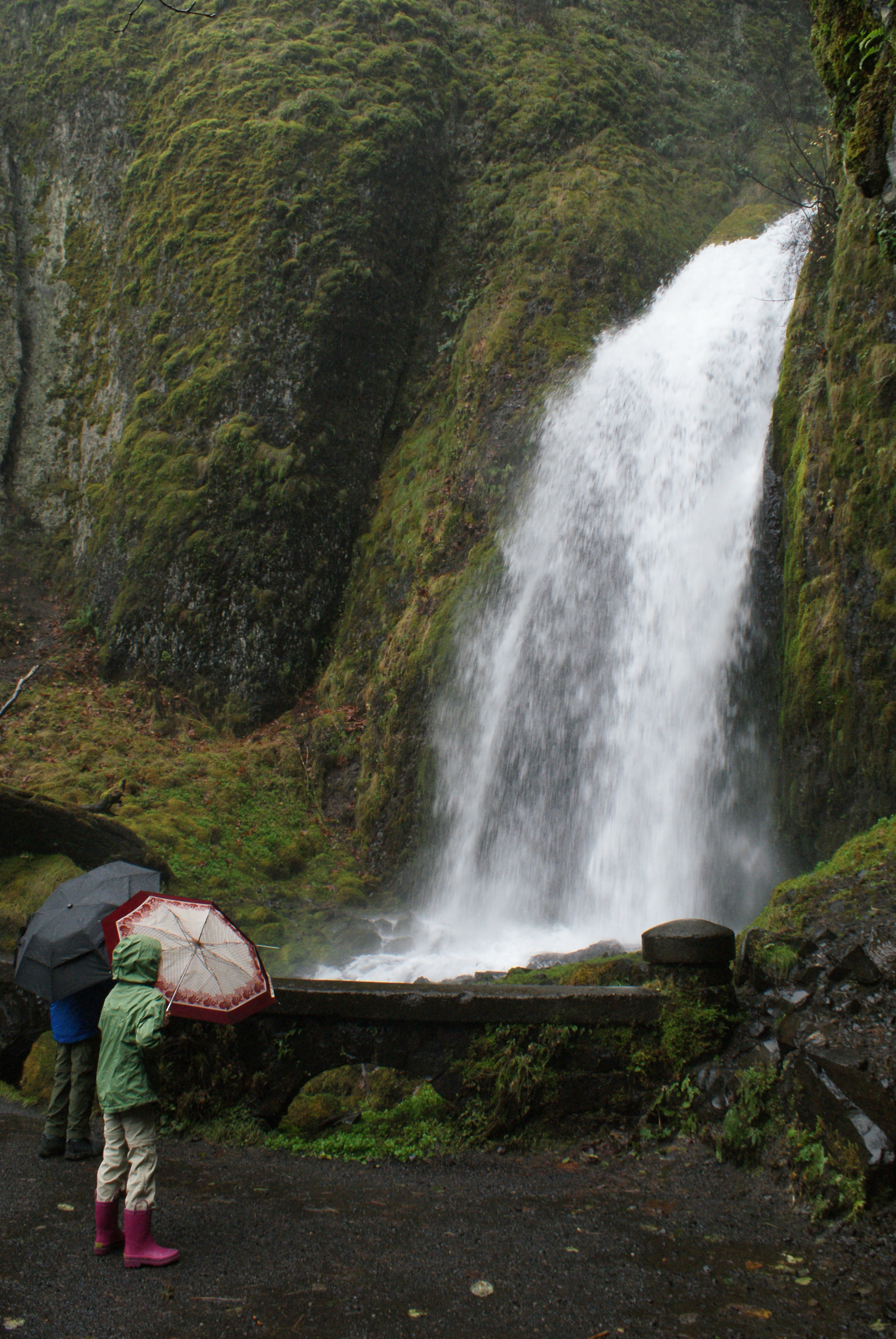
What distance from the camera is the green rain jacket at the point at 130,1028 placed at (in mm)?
3238

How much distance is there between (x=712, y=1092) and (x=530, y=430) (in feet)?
34.5

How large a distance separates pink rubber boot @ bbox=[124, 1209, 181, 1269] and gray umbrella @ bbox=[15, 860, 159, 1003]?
1.12 meters

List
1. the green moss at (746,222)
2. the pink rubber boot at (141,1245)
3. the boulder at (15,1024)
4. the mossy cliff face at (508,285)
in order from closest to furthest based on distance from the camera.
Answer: the pink rubber boot at (141,1245) < the boulder at (15,1024) < the mossy cliff face at (508,285) < the green moss at (746,222)

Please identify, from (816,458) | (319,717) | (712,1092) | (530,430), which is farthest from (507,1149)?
(530,430)

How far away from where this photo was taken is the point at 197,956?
12.3 ft

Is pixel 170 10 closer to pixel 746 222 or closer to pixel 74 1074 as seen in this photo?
pixel 74 1074

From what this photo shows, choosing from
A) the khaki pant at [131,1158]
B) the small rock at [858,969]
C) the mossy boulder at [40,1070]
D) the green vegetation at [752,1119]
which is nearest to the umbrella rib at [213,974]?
the khaki pant at [131,1158]

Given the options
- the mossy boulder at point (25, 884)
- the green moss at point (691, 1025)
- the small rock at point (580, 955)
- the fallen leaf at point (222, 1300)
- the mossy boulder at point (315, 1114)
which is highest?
the mossy boulder at point (25, 884)

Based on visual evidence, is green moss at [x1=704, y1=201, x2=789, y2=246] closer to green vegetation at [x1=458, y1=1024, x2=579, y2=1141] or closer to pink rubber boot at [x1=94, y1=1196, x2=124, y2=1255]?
green vegetation at [x1=458, y1=1024, x2=579, y2=1141]

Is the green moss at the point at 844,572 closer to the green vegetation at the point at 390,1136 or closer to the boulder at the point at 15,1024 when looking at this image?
the green vegetation at the point at 390,1136

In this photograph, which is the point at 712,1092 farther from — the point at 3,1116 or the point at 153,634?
the point at 153,634

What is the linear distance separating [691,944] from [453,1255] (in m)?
1.83

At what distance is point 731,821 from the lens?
873cm

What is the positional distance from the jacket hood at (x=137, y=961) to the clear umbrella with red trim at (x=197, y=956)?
0.14 m
